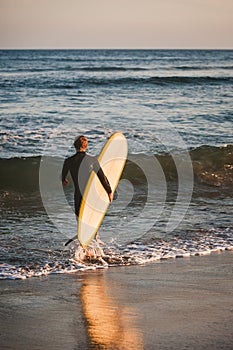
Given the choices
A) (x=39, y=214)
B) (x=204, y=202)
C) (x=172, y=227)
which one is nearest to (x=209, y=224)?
(x=172, y=227)

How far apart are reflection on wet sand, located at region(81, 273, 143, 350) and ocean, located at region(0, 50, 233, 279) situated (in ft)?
3.31

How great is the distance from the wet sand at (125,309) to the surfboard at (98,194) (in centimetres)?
60

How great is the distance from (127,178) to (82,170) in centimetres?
577

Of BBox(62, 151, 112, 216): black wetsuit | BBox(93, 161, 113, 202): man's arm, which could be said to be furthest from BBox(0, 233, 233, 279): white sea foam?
BBox(93, 161, 113, 202): man's arm

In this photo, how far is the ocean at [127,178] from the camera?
8.13 meters

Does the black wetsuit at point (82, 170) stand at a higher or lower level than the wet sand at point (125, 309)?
higher

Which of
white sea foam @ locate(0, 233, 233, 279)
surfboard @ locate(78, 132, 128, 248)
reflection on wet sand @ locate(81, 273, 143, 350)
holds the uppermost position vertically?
surfboard @ locate(78, 132, 128, 248)

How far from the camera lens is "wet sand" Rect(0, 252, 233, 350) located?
196 inches

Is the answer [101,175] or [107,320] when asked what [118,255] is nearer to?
[101,175]

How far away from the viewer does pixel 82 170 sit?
7465mm

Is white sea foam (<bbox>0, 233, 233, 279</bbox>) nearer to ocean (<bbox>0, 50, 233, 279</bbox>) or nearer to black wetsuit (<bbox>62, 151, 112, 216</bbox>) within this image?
ocean (<bbox>0, 50, 233, 279</bbox>)

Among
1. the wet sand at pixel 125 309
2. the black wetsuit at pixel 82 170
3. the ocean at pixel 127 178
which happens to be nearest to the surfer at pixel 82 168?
the black wetsuit at pixel 82 170

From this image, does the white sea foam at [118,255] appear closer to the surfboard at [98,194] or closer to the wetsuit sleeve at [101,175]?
the surfboard at [98,194]

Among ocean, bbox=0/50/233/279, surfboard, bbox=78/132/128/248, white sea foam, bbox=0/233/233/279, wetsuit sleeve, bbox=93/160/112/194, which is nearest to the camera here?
white sea foam, bbox=0/233/233/279
